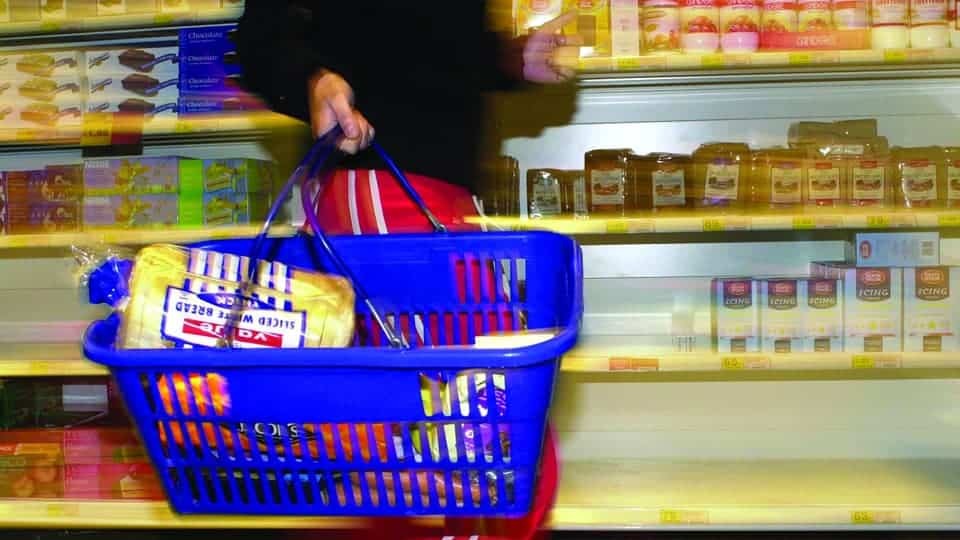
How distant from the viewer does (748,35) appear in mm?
2123

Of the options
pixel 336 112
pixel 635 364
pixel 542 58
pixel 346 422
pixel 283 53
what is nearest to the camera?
pixel 346 422

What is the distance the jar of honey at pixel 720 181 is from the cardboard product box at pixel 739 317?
0.19 meters

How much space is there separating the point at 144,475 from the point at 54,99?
3.17 feet

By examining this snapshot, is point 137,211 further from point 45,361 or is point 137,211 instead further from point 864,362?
point 864,362

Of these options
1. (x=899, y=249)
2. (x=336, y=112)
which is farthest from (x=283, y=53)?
(x=899, y=249)

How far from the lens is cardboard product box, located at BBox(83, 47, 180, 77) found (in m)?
2.30

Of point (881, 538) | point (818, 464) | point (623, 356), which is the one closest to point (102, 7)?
point (623, 356)

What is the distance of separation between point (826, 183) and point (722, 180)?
9.2 inches

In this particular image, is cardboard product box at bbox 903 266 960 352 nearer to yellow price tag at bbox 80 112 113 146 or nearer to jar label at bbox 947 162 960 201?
jar label at bbox 947 162 960 201

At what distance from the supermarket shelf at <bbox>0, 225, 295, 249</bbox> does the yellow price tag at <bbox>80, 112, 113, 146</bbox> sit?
228 mm

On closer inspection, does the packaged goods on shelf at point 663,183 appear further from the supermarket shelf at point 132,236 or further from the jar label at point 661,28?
the supermarket shelf at point 132,236

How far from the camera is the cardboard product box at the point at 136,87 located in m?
2.29

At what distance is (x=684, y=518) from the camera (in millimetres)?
2086

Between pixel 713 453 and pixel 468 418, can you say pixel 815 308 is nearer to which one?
pixel 713 453
